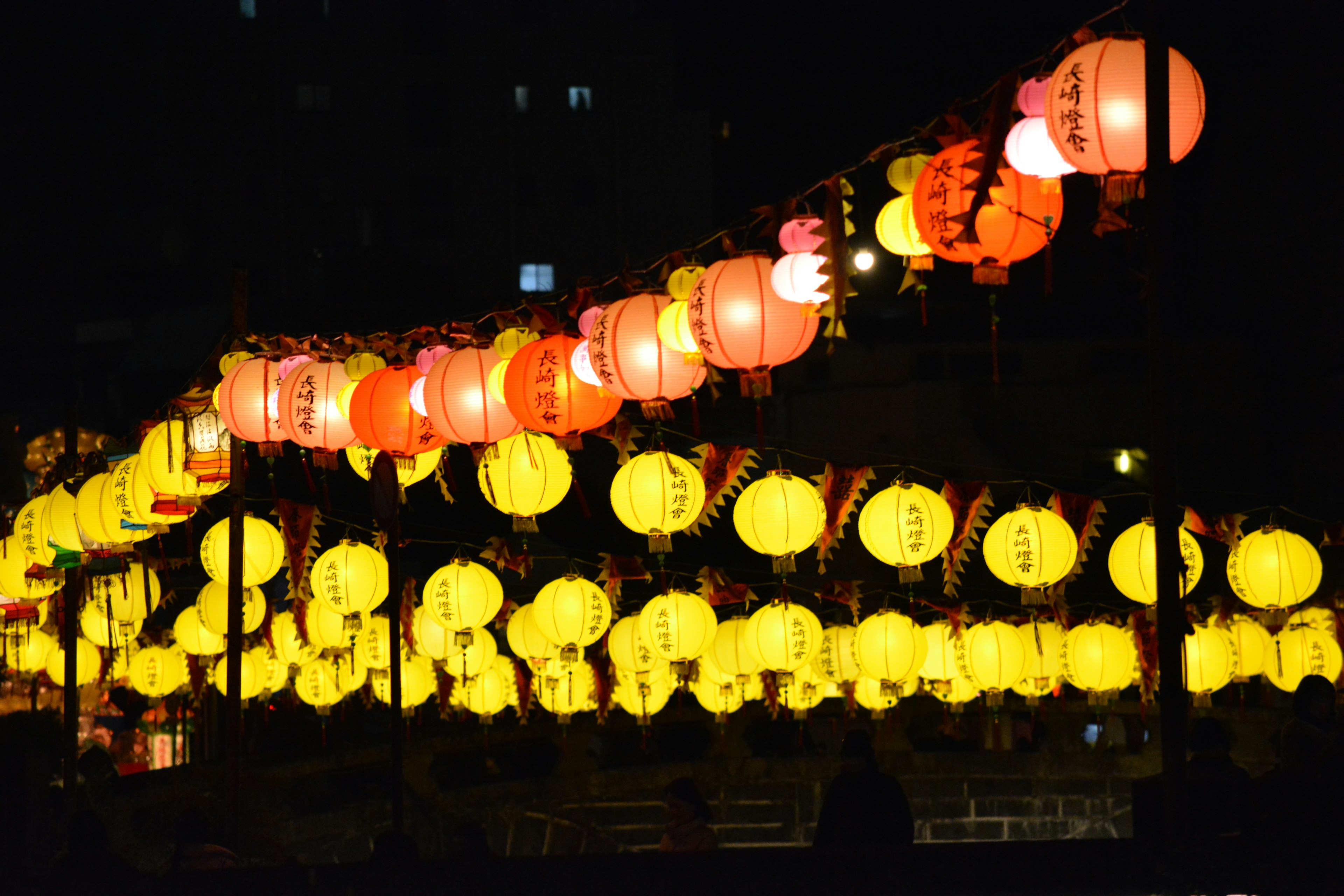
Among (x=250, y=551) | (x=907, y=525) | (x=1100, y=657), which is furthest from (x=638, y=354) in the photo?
(x=1100, y=657)

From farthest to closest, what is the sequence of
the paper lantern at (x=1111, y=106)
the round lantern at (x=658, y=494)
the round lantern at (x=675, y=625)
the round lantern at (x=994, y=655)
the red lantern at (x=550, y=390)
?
1. the round lantern at (x=994, y=655)
2. the round lantern at (x=675, y=625)
3. the round lantern at (x=658, y=494)
4. the red lantern at (x=550, y=390)
5. the paper lantern at (x=1111, y=106)

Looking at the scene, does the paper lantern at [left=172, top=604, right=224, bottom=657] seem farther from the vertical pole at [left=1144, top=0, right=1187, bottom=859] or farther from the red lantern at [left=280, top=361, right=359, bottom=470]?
the vertical pole at [left=1144, top=0, right=1187, bottom=859]

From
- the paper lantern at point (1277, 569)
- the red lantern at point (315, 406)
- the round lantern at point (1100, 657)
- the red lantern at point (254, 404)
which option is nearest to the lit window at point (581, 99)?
the round lantern at point (1100, 657)

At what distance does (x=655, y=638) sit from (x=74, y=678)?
5.19m

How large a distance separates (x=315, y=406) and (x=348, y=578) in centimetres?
351

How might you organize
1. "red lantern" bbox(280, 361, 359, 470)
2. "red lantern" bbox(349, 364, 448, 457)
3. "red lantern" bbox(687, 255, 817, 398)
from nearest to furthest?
"red lantern" bbox(687, 255, 817, 398) → "red lantern" bbox(349, 364, 448, 457) → "red lantern" bbox(280, 361, 359, 470)

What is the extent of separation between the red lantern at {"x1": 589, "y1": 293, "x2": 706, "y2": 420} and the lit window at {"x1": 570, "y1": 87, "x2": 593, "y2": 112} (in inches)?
1334

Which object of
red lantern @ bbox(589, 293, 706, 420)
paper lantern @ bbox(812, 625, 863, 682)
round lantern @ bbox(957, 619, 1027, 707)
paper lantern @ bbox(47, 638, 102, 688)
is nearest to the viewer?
red lantern @ bbox(589, 293, 706, 420)

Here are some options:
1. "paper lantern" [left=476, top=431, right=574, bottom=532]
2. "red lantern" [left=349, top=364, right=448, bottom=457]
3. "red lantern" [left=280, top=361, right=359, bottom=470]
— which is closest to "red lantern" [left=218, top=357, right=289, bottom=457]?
"red lantern" [left=280, top=361, right=359, bottom=470]

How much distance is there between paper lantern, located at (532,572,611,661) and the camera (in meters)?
11.4

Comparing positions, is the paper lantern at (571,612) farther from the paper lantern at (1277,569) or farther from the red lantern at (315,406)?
the paper lantern at (1277,569)

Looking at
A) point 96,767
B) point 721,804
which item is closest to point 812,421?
point 721,804

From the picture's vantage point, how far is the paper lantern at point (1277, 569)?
418 inches

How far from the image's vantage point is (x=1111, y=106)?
5.45m
